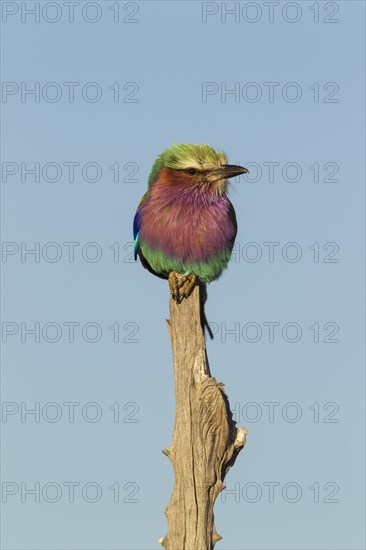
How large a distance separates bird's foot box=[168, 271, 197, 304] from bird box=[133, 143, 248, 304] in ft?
0.04

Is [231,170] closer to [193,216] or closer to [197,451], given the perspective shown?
[193,216]

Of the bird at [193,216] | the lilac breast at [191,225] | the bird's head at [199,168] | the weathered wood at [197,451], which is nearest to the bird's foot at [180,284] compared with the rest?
the bird at [193,216]

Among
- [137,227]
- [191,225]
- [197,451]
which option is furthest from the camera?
[137,227]

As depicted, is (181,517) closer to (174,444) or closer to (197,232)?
(174,444)

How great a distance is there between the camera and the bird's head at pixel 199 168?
31.4ft

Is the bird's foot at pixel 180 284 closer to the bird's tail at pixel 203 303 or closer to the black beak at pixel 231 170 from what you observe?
the bird's tail at pixel 203 303

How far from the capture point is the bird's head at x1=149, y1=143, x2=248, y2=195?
958cm

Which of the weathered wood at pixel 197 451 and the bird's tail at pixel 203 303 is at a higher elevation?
the bird's tail at pixel 203 303

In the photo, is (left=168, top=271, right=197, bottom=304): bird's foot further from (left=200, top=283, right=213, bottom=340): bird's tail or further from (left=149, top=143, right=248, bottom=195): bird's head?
(left=149, top=143, right=248, bottom=195): bird's head

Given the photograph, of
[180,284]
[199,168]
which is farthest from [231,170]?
[180,284]

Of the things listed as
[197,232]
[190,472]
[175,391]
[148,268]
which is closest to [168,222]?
[197,232]

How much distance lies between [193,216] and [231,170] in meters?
0.58

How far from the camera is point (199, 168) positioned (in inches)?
378

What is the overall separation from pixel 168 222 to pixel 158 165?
2.22ft
